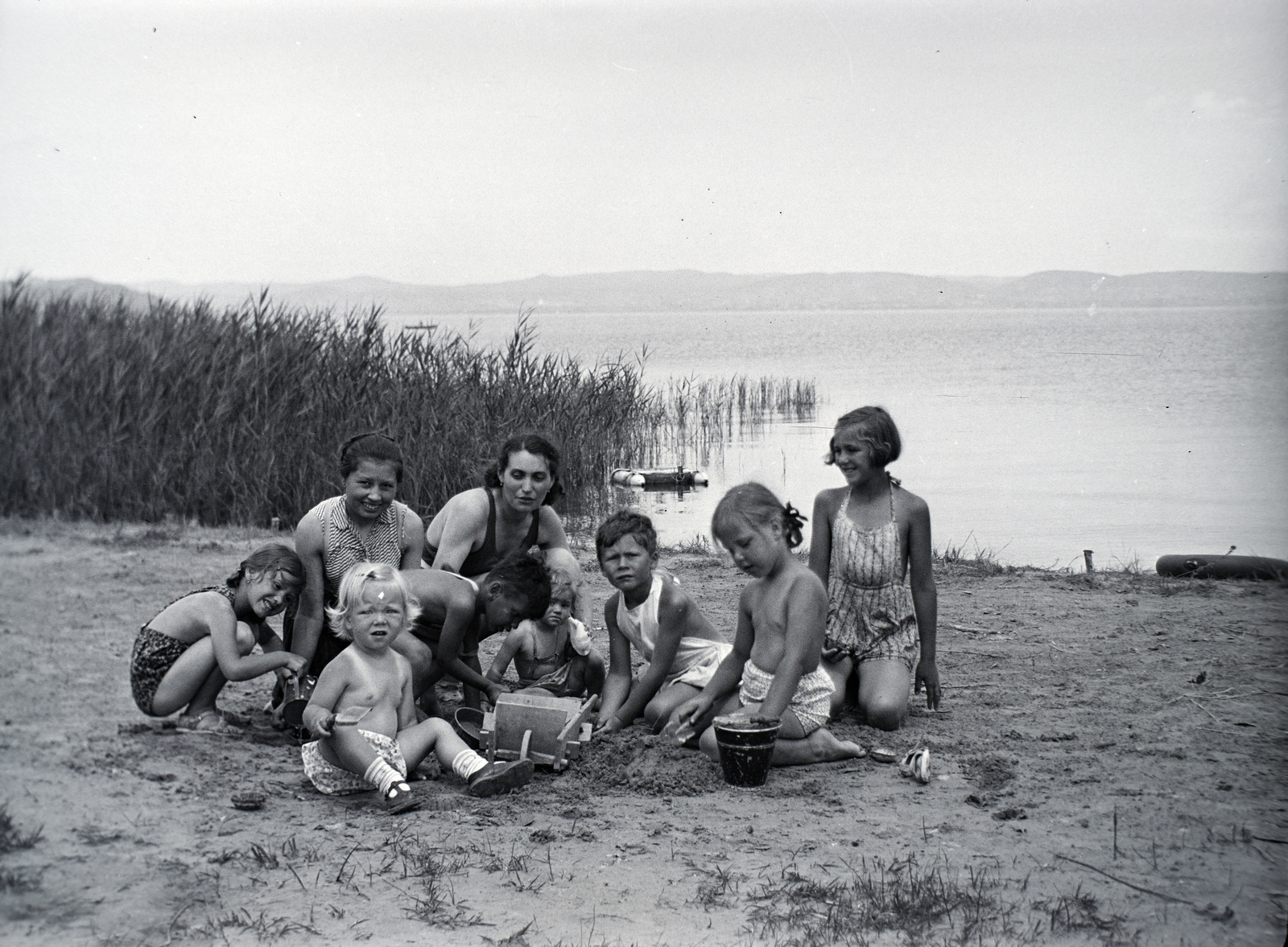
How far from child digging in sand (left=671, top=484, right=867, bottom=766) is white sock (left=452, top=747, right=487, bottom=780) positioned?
783 mm

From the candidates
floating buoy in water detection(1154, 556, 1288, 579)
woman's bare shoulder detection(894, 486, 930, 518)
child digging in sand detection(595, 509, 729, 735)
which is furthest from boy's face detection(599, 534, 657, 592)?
floating buoy in water detection(1154, 556, 1288, 579)

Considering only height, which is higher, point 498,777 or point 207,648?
point 207,648

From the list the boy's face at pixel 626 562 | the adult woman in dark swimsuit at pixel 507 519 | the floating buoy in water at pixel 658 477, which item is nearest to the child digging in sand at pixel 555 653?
the adult woman in dark swimsuit at pixel 507 519

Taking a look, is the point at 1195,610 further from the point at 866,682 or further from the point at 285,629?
the point at 285,629

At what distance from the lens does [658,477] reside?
14086 millimetres

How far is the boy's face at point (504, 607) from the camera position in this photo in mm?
4703

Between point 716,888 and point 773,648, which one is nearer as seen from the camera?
point 716,888

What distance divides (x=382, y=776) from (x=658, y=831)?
0.91 meters

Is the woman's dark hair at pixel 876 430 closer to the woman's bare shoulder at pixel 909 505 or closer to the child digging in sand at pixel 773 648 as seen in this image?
the woman's bare shoulder at pixel 909 505

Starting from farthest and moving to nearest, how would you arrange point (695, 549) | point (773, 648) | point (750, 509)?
point (695, 549)
point (773, 648)
point (750, 509)

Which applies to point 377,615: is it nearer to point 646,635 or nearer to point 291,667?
point 291,667

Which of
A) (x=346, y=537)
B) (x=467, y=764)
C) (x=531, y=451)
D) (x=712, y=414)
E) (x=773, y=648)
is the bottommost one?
(x=467, y=764)

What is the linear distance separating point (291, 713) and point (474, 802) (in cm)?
100

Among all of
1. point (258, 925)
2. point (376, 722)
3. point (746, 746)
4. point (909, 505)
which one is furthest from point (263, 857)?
point (909, 505)
